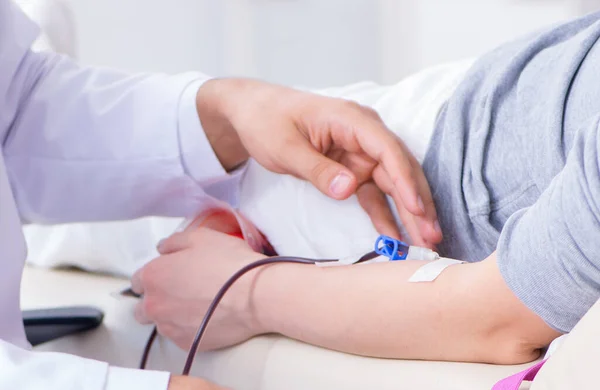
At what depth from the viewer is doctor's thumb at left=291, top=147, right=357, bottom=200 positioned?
806 millimetres

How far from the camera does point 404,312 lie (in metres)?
0.64

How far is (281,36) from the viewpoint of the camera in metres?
2.47

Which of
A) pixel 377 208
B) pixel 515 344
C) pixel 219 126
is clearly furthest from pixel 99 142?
pixel 515 344

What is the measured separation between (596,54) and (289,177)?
1.20ft

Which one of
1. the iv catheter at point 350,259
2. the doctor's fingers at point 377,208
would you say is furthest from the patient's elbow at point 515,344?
the doctor's fingers at point 377,208

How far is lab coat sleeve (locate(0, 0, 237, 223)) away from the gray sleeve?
479 mm

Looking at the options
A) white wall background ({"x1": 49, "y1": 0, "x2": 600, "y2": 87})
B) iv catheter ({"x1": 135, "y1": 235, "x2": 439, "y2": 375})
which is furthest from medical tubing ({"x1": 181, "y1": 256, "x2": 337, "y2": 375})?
white wall background ({"x1": 49, "y1": 0, "x2": 600, "y2": 87})

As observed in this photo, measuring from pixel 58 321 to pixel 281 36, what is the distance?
1.75 m

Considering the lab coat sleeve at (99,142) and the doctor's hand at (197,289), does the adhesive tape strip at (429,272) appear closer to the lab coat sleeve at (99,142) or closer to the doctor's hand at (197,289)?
the doctor's hand at (197,289)

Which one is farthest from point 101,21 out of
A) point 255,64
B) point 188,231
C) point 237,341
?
point 237,341

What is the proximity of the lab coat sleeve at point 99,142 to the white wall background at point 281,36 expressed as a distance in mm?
1382

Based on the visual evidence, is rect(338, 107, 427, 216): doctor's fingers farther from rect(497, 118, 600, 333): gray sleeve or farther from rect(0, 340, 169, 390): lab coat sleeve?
rect(0, 340, 169, 390): lab coat sleeve

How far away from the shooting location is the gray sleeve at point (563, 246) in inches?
19.3

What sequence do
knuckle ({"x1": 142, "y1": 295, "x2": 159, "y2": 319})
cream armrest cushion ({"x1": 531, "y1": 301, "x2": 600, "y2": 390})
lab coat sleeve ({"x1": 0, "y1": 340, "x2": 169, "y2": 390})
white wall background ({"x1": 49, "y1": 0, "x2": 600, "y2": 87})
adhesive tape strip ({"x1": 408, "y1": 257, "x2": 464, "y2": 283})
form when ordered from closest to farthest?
1. cream armrest cushion ({"x1": 531, "y1": 301, "x2": 600, "y2": 390})
2. lab coat sleeve ({"x1": 0, "y1": 340, "x2": 169, "y2": 390})
3. adhesive tape strip ({"x1": 408, "y1": 257, "x2": 464, "y2": 283})
4. knuckle ({"x1": 142, "y1": 295, "x2": 159, "y2": 319})
5. white wall background ({"x1": 49, "y1": 0, "x2": 600, "y2": 87})
